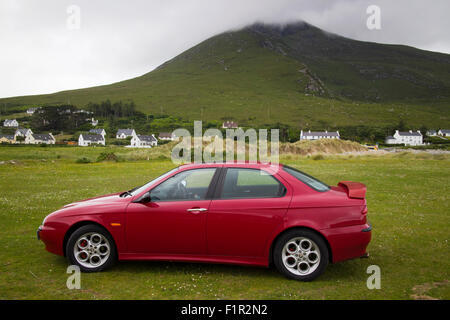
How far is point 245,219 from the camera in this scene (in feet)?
17.7

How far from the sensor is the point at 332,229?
17.1 ft

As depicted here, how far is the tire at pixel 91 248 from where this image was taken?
5.71 meters

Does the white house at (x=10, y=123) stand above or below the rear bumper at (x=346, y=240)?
above

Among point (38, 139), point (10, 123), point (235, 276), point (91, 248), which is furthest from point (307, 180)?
point (10, 123)

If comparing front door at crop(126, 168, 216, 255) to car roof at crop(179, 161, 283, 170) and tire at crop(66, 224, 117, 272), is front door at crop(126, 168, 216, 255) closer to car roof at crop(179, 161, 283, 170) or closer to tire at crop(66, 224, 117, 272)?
car roof at crop(179, 161, 283, 170)

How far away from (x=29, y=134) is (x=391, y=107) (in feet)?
537

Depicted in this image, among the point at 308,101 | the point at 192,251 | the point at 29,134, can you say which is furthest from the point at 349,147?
the point at 308,101

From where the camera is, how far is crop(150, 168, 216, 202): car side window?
5754 mm

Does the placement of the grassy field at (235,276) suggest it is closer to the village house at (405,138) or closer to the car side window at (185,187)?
the car side window at (185,187)

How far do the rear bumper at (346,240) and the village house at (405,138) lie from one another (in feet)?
372

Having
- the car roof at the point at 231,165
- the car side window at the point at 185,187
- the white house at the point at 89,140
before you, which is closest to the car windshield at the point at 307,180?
the car roof at the point at 231,165
